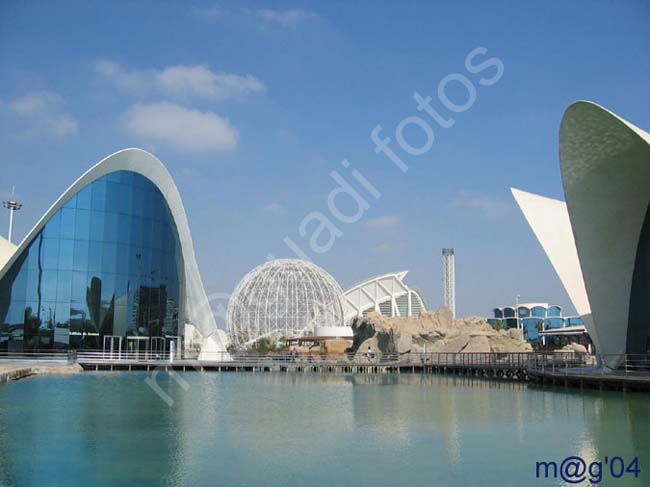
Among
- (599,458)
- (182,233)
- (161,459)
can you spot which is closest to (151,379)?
(182,233)

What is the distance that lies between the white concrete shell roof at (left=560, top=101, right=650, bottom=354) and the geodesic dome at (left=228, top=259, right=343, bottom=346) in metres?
41.3

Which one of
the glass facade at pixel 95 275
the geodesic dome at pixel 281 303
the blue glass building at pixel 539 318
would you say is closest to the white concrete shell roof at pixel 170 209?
the glass facade at pixel 95 275

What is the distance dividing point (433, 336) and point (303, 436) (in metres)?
37.3

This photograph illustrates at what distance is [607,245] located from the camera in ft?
89.1

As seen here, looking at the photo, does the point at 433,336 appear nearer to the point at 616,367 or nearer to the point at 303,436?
the point at 616,367

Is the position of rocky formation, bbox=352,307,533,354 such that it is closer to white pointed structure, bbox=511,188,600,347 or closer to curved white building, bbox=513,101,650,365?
white pointed structure, bbox=511,188,600,347

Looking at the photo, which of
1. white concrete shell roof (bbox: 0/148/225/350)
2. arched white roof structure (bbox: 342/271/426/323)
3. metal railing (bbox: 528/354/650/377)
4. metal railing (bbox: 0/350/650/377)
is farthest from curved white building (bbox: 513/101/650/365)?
arched white roof structure (bbox: 342/271/426/323)

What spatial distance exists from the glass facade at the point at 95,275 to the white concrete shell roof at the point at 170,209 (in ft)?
1.18

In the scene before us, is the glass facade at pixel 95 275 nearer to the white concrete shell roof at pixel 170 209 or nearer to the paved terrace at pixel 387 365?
the white concrete shell roof at pixel 170 209

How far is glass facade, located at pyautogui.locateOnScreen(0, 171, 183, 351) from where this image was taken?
36.1 metres

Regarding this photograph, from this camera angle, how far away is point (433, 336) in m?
50.7

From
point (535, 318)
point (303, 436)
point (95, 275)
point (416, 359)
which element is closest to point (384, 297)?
point (416, 359)

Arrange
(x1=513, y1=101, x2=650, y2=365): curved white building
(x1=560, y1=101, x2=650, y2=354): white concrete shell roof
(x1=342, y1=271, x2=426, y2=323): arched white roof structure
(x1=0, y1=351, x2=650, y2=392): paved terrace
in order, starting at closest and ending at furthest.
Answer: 1. (x1=560, y1=101, x2=650, y2=354): white concrete shell roof
2. (x1=513, y1=101, x2=650, y2=365): curved white building
3. (x1=0, y1=351, x2=650, y2=392): paved terrace
4. (x1=342, y1=271, x2=426, y2=323): arched white roof structure

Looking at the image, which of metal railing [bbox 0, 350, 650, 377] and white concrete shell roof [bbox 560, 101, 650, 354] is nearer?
white concrete shell roof [bbox 560, 101, 650, 354]
